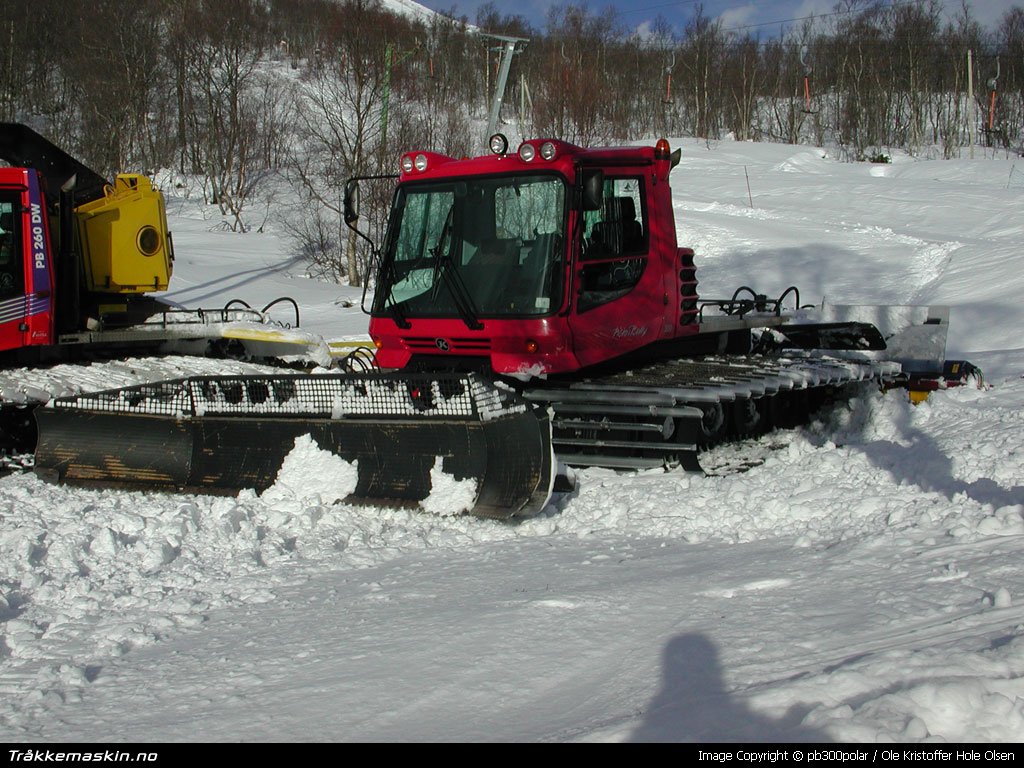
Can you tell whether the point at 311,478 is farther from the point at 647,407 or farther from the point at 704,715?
the point at 704,715

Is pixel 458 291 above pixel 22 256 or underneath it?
underneath

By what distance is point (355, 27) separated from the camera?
27000 mm

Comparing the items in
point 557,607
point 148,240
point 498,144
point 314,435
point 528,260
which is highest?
point 498,144

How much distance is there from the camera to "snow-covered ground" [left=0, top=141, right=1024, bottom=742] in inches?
125

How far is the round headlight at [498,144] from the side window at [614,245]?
2.63ft

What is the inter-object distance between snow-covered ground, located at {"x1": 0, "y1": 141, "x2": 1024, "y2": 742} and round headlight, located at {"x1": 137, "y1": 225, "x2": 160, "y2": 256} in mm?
3071

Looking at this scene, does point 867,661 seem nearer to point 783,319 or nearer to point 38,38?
point 783,319

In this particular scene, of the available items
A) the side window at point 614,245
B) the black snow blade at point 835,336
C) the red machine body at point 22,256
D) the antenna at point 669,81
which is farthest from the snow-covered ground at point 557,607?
the antenna at point 669,81

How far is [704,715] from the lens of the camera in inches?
121

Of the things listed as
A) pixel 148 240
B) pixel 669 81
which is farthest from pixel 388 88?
pixel 669 81

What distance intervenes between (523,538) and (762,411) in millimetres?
3912

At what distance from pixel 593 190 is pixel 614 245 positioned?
3.05ft

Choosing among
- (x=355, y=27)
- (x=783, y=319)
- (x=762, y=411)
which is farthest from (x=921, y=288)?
(x=355, y=27)

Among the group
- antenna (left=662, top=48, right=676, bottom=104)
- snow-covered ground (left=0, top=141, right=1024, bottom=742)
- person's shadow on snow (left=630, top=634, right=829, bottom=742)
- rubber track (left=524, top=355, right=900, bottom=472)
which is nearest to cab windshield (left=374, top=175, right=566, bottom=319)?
rubber track (left=524, top=355, right=900, bottom=472)
